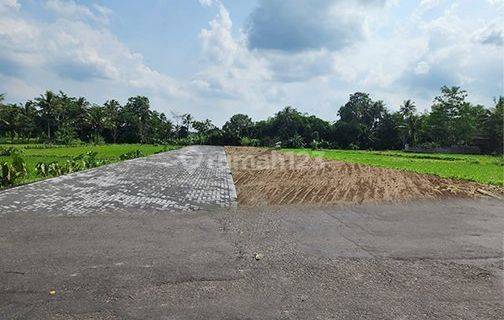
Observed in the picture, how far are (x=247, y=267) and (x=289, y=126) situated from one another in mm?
63565

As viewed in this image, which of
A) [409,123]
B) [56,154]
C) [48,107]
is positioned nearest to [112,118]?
[48,107]

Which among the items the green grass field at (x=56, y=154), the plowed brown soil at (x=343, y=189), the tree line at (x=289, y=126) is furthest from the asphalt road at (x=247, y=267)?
the tree line at (x=289, y=126)

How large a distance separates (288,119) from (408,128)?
1987 cm

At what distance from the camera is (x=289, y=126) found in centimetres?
6869

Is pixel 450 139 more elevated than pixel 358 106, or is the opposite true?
pixel 358 106

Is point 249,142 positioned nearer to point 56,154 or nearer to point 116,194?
point 56,154

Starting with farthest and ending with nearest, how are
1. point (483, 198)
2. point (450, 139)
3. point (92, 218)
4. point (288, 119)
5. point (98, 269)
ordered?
point (288, 119), point (450, 139), point (483, 198), point (92, 218), point (98, 269)

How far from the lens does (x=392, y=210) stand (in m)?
10.6

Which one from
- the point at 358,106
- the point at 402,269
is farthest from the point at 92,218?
the point at 358,106

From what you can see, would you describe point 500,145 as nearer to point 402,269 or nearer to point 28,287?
point 402,269

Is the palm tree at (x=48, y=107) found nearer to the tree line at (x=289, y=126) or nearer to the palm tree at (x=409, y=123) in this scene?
the tree line at (x=289, y=126)

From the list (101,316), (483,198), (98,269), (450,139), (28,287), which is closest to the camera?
(101,316)

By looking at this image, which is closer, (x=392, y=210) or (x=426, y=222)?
(x=426, y=222)

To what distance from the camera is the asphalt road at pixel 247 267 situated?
4570 mm
